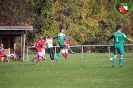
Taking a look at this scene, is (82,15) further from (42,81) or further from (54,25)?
(42,81)

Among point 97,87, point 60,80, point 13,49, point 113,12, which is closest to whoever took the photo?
point 97,87

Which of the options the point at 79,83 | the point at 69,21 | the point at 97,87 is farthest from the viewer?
the point at 69,21

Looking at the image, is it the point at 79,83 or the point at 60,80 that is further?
the point at 60,80

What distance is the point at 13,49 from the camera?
41562 mm

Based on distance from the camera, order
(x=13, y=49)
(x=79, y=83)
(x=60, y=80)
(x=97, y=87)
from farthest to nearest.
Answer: (x=13, y=49)
(x=60, y=80)
(x=79, y=83)
(x=97, y=87)

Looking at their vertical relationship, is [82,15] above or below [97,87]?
above

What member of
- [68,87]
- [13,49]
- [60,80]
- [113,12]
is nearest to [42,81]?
[60,80]

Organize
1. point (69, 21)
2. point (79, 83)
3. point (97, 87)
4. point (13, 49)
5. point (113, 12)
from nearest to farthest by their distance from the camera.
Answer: point (97, 87), point (79, 83), point (13, 49), point (69, 21), point (113, 12)

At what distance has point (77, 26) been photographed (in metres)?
67.2

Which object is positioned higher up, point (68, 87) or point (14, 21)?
point (14, 21)

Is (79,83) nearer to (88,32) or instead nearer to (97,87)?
(97,87)

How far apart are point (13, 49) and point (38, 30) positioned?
27.1 meters

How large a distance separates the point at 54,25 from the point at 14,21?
18.0ft

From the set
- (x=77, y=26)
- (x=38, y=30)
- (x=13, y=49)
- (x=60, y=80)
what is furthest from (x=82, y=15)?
(x=60, y=80)
